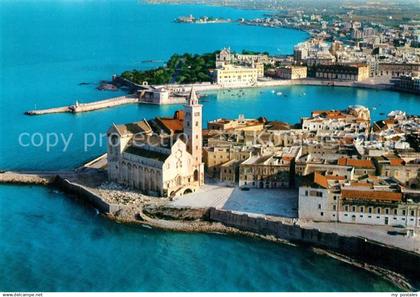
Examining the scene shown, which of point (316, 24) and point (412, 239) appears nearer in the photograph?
point (412, 239)

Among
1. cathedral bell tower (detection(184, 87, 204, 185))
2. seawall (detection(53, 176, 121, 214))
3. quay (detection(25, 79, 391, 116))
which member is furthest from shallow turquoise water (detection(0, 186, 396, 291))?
quay (detection(25, 79, 391, 116))

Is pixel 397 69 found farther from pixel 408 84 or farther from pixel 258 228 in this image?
pixel 258 228

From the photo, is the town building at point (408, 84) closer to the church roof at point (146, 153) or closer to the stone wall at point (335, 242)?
the church roof at point (146, 153)

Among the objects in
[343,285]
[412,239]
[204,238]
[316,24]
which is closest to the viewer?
[343,285]

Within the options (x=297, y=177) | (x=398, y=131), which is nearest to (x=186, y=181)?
(x=297, y=177)

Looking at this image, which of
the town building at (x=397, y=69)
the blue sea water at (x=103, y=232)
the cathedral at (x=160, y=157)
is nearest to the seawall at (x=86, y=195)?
the blue sea water at (x=103, y=232)

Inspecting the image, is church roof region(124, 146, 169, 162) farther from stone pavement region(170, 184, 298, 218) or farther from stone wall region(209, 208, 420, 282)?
stone wall region(209, 208, 420, 282)

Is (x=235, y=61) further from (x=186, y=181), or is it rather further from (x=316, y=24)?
(x=316, y=24)

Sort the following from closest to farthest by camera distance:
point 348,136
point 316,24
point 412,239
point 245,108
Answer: point 412,239
point 348,136
point 245,108
point 316,24
